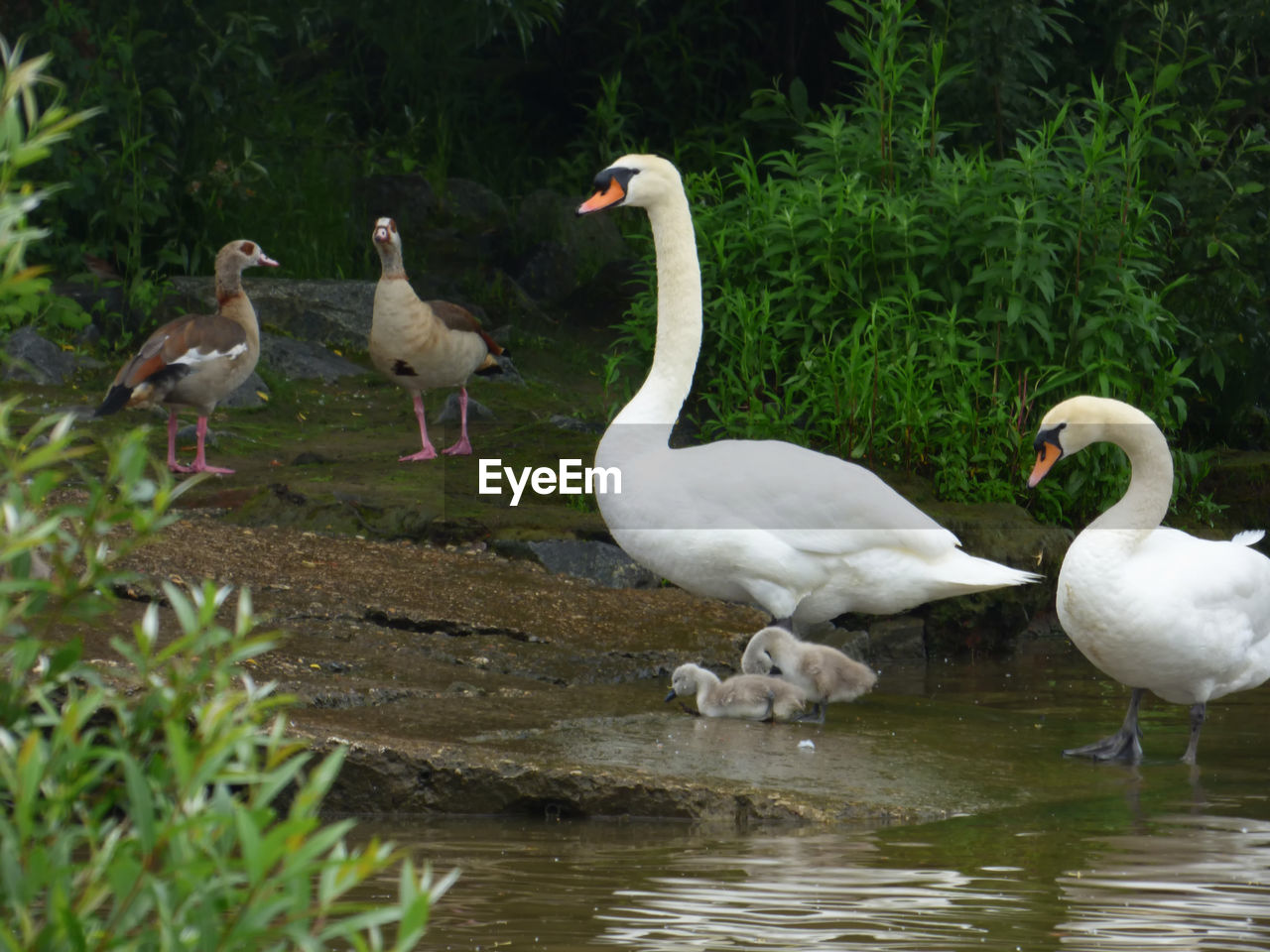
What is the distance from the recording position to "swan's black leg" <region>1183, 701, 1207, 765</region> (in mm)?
4852

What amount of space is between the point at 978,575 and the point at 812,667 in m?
0.78

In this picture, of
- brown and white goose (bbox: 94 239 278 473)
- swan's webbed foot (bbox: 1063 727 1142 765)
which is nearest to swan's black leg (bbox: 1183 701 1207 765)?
swan's webbed foot (bbox: 1063 727 1142 765)

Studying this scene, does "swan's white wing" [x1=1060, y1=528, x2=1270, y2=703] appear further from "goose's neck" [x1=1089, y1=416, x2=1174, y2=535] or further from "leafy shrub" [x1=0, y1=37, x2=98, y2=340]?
"leafy shrub" [x1=0, y1=37, x2=98, y2=340]

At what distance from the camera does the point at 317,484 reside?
25.3 ft

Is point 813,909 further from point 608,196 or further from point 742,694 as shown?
point 608,196

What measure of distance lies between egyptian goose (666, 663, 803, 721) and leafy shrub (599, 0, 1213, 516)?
234 centimetres

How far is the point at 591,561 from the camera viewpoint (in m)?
6.88

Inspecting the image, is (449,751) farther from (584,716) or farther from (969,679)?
(969,679)

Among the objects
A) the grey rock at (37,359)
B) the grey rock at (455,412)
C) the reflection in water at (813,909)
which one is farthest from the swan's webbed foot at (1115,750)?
the grey rock at (37,359)

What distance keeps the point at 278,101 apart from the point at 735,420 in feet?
24.5

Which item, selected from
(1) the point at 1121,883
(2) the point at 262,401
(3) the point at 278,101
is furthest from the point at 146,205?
(1) the point at 1121,883

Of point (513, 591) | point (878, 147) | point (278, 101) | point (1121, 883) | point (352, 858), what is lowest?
point (1121, 883)

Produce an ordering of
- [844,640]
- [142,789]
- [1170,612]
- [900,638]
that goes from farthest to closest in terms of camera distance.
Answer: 1. [900,638]
2. [844,640]
3. [1170,612]
4. [142,789]

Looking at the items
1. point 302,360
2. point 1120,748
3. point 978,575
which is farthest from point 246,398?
point 1120,748
